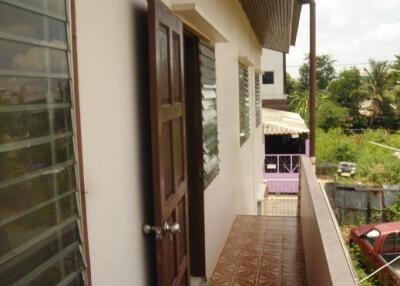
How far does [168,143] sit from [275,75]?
22.8 m

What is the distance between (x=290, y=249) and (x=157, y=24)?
3.70 m

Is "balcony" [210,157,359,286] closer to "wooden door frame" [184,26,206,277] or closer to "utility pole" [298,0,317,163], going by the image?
"wooden door frame" [184,26,206,277]

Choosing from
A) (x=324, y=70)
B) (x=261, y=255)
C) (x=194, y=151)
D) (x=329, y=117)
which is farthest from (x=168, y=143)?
Result: (x=324, y=70)

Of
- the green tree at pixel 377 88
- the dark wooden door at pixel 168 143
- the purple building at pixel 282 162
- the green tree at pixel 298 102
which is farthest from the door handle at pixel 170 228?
the green tree at pixel 377 88

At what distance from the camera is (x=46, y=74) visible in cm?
137

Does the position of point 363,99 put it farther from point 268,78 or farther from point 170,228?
point 170,228

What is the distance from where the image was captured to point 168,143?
2535 mm

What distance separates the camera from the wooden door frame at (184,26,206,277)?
3.91m

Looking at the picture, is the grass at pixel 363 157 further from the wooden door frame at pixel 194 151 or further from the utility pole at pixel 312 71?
the wooden door frame at pixel 194 151

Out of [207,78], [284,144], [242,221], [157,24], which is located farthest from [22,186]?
[284,144]

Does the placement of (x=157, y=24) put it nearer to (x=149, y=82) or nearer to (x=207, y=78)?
(x=149, y=82)

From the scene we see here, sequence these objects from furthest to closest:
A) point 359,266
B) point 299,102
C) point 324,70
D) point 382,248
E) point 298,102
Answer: point 324,70 < point 298,102 < point 299,102 < point 359,266 < point 382,248

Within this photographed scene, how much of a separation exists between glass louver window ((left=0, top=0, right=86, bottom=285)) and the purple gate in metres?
15.1

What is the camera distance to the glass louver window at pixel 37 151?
46.2 inches
